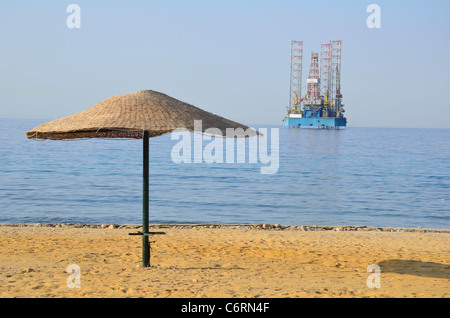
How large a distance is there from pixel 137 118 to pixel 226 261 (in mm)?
3225

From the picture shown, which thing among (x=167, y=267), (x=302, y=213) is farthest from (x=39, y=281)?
(x=302, y=213)

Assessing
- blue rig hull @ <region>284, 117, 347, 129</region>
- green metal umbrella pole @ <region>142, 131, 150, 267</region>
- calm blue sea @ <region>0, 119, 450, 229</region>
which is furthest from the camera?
blue rig hull @ <region>284, 117, 347, 129</region>

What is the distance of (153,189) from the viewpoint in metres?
24.0

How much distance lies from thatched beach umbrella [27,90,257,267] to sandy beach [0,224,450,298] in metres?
1.12

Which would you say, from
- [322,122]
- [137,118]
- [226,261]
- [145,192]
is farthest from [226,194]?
[322,122]

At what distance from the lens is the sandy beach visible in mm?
6836

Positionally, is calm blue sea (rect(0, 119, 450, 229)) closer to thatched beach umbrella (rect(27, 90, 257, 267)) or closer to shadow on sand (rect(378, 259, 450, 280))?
shadow on sand (rect(378, 259, 450, 280))

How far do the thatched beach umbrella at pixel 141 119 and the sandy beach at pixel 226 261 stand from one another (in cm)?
112

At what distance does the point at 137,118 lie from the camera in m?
7.09

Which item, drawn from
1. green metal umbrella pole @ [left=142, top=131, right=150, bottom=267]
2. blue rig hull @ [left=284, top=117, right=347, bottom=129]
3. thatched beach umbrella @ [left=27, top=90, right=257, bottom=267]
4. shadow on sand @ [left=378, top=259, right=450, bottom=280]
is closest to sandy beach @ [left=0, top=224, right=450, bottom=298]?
shadow on sand @ [left=378, top=259, right=450, bottom=280]

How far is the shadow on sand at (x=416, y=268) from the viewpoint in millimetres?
8297

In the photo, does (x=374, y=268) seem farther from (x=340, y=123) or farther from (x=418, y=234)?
(x=340, y=123)

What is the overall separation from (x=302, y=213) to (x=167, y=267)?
10.0m

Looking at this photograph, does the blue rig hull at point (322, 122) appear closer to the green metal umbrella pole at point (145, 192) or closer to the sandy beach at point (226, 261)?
the sandy beach at point (226, 261)
